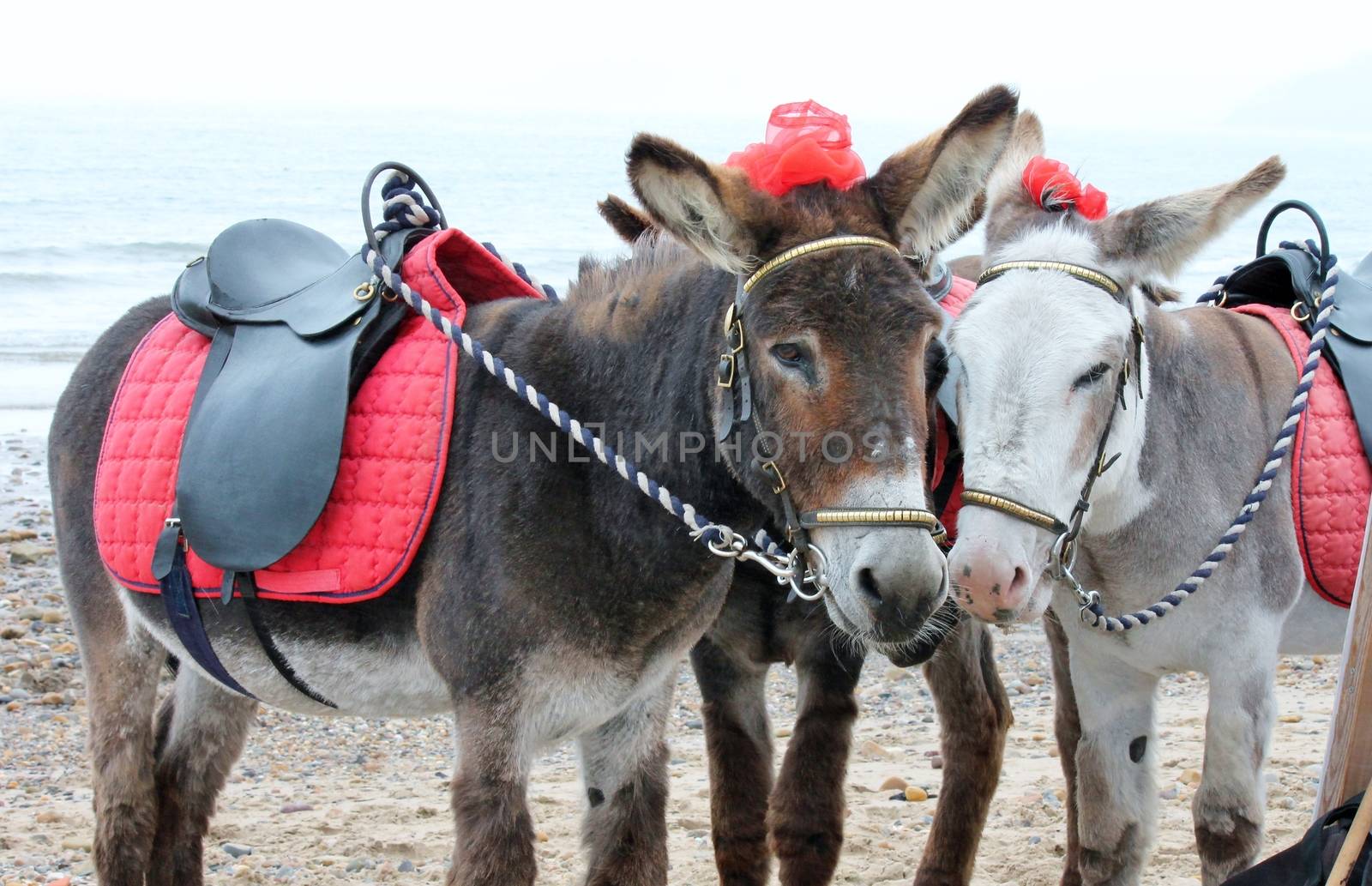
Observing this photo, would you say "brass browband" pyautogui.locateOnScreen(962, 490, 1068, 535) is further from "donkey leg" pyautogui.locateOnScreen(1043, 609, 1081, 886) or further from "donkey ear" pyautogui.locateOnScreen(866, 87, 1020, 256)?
"donkey leg" pyautogui.locateOnScreen(1043, 609, 1081, 886)

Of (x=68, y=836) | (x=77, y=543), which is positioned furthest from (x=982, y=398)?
(x=68, y=836)

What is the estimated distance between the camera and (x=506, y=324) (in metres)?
3.05

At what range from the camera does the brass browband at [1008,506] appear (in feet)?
8.64

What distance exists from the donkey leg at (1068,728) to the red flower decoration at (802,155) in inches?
77.7

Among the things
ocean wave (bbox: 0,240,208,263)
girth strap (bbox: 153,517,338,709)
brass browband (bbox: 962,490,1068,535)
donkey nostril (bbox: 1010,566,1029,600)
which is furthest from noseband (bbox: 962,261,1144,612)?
ocean wave (bbox: 0,240,208,263)

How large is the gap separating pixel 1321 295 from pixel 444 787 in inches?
144

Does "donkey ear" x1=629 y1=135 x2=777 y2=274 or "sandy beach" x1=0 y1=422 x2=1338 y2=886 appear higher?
"donkey ear" x1=629 y1=135 x2=777 y2=274

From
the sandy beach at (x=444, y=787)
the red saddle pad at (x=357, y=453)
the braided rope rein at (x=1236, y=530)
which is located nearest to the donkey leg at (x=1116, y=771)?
the braided rope rein at (x=1236, y=530)

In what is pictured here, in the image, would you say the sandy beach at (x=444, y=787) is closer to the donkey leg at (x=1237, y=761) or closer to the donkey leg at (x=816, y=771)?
the donkey leg at (x=816, y=771)

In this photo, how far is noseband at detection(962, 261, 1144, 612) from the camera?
266 centimetres

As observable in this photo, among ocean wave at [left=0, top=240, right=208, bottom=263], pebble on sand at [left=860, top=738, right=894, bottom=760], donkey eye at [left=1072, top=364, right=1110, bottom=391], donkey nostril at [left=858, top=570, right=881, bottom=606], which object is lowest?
pebble on sand at [left=860, top=738, right=894, bottom=760]

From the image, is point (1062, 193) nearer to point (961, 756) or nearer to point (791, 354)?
point (791, 354)

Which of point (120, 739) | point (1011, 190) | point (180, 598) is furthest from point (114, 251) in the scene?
point (1011, 190)

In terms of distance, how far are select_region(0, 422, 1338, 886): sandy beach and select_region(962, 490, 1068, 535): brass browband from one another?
2.18 meters
